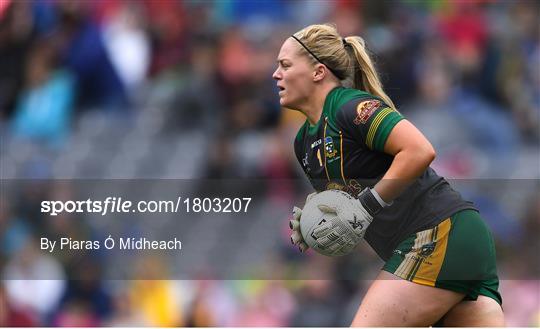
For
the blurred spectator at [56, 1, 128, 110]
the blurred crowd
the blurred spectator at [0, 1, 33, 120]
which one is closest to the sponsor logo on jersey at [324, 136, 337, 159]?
the blurred crowd

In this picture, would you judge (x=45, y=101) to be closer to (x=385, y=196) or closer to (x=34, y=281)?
(x=34, y=281)

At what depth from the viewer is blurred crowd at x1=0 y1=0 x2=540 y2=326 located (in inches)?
312

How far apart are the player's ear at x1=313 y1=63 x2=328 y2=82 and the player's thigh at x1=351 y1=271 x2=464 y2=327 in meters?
0.75

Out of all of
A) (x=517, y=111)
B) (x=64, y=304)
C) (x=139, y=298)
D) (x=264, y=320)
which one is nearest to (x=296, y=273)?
(x=264, y=320)

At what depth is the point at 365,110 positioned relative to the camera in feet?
12.9

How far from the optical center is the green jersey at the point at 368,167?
13.0 feet

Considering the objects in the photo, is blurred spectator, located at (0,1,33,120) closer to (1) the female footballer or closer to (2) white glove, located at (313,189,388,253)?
(1) the female footballer

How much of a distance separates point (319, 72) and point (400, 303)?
898 mm

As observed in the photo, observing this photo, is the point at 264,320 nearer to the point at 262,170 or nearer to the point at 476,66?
the point at 262,170

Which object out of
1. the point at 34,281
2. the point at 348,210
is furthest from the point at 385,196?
the point at 34,281
